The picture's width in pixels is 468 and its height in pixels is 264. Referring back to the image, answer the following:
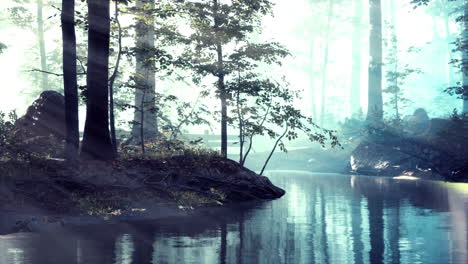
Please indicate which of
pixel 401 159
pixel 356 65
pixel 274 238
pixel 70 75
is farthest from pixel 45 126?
pixel 356 65

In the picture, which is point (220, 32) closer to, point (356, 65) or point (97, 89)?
point (97, 89)

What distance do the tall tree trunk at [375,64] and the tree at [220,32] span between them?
70.5 ft

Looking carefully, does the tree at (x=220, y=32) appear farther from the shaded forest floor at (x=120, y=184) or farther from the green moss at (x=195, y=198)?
the green moss at (x=195, y=198)

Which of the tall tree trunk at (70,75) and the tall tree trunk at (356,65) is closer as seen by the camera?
the tall tree trunk at (70,75)

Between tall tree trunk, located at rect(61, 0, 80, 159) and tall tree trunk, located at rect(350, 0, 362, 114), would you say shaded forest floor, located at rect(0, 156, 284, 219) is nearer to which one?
tall tree trunk, located at rect(61, 0, 80, 159)

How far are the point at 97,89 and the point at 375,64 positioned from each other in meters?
30.5

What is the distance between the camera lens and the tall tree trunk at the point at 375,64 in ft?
135

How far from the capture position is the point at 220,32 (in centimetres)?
2005

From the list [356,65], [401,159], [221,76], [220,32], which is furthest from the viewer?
[356,65]

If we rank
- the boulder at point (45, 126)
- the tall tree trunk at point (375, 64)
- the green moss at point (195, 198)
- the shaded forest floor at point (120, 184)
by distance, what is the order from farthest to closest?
the tall tree trunk at point (375, 64), the boulder at point (45, 126), the green moss at point (195, 198), the shaded forest floor at point (120, 184)

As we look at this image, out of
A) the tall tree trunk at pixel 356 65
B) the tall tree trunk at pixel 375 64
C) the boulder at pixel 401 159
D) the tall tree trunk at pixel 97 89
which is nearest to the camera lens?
the tall tree trunk at pixel 97 89

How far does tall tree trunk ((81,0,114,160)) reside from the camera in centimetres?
1582

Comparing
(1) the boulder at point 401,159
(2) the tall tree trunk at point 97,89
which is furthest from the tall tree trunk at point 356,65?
(2) the tall tree trunk at point 97,89

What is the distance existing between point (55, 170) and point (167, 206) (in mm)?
3210
